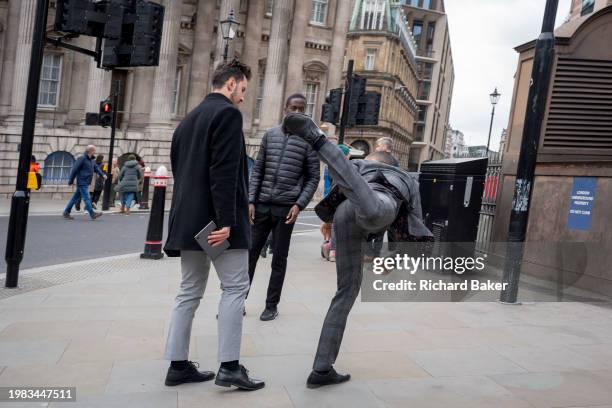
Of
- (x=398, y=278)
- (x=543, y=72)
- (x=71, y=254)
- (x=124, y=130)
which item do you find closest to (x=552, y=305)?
(x=398, y=278)

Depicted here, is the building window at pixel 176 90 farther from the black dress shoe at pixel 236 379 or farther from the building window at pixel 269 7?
the black dress shoe at pixel 236 379

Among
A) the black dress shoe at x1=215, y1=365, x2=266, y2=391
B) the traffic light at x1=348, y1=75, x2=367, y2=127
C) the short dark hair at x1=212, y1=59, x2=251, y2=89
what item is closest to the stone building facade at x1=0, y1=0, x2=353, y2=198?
the traffic light at x1=348, y1=75, x2=367, y2=127

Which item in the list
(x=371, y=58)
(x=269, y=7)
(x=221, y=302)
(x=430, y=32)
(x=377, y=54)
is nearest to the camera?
(x=221, y=302)

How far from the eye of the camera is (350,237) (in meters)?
4.01

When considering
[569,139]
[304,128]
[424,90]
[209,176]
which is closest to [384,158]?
[304,128]

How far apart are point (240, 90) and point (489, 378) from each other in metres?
2.61

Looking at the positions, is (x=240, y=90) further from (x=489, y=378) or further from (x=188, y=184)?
(x=489, y=378)

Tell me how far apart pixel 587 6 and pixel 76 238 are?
35.8ft

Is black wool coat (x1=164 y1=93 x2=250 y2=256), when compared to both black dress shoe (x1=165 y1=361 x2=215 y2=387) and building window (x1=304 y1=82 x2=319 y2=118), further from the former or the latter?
building window (x1=304 y1=82 x2=319 y2=118)

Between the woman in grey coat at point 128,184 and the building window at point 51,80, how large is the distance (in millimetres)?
10726

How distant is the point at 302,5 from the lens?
3334cm

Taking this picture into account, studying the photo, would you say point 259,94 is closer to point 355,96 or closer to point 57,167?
point 57,167

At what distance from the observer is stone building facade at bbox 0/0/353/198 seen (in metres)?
24.9

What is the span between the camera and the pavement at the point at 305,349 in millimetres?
3898
